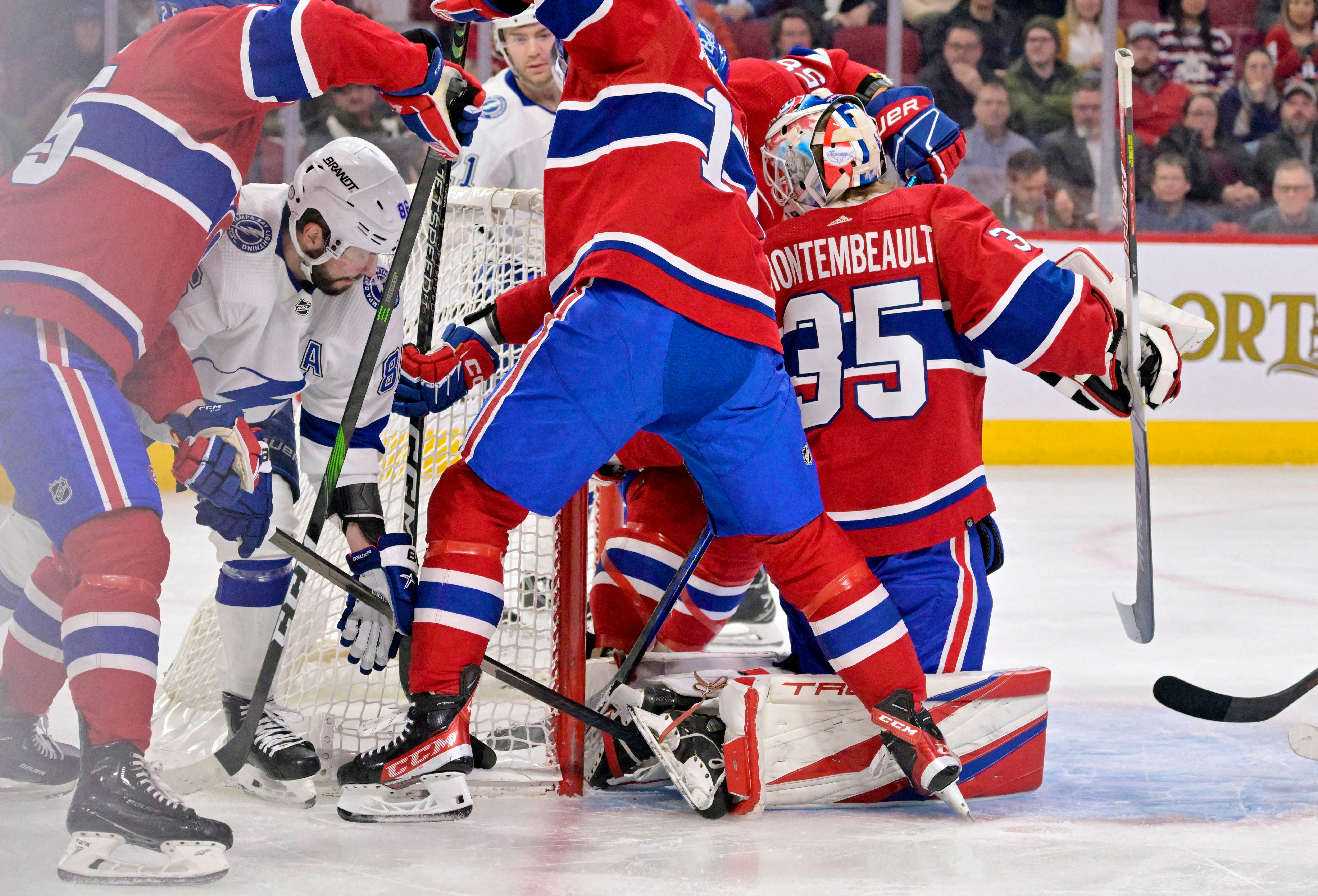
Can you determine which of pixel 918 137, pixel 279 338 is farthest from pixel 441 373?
pixel 918 137

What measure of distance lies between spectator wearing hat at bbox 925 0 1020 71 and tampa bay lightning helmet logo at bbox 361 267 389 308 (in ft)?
16.2

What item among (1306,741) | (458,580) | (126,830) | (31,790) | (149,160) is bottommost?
(1306,741)

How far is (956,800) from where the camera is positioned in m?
1.99

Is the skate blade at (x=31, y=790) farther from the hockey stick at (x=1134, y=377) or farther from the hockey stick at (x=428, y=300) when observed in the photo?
the hockey stick at (x=1134, y=377)

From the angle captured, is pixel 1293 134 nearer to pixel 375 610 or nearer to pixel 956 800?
pixel 956 800

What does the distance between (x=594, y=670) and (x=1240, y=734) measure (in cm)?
110

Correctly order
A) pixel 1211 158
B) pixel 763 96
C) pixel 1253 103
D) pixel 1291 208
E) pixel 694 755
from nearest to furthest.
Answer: pixel 694 755 < pixel 763 96 < pixel 1291 208 < pixel 1211 158 < pixel 1253 103

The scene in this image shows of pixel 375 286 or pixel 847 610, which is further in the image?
pixel 375 286

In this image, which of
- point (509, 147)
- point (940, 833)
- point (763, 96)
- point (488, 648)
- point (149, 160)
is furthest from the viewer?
point (509, 147)

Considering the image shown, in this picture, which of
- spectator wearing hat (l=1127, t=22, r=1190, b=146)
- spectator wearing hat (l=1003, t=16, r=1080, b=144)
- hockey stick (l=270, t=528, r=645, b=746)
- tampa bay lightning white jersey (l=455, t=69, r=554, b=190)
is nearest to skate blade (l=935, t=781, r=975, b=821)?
hockey stick (l=270, t=528, r=645, b=746)

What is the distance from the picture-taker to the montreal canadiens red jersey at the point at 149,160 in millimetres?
1799

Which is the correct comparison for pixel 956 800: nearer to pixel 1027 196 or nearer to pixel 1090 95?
pixel 1027 196

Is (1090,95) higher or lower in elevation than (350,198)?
higher

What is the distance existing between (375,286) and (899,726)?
1.03 metres
